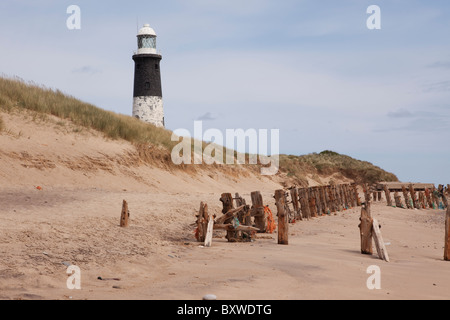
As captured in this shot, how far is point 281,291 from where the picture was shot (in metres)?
7.35

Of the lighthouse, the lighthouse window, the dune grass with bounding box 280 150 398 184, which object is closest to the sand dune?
the lighthouse

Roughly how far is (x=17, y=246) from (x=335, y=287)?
5.69 meters

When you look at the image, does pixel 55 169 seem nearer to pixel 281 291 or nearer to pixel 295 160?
pixel 281 291

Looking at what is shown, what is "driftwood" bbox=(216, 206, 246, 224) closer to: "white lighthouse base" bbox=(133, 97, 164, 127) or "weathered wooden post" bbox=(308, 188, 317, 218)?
"weathered wooden post" bbox=(308, 188, 317, 218)

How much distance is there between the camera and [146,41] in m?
41.2

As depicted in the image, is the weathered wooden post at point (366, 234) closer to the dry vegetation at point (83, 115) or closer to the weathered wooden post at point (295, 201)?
the weathered wooden post at point (295, 201)

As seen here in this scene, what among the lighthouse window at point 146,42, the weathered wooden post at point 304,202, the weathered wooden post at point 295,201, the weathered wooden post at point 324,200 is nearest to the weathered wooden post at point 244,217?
the weathered wooden post at point 295,201

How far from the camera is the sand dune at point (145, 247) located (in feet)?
24.8

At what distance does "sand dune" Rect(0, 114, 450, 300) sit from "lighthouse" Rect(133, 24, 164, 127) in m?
18.5

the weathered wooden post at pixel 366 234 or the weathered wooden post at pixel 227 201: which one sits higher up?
the weathered wooden post at pixel 227 201

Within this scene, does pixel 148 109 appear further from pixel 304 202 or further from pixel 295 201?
pixel 295 201

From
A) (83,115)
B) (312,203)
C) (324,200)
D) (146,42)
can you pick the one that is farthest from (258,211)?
(146,42)

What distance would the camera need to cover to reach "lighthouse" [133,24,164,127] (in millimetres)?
→ 40656

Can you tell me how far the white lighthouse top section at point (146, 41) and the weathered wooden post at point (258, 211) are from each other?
28996 mm
